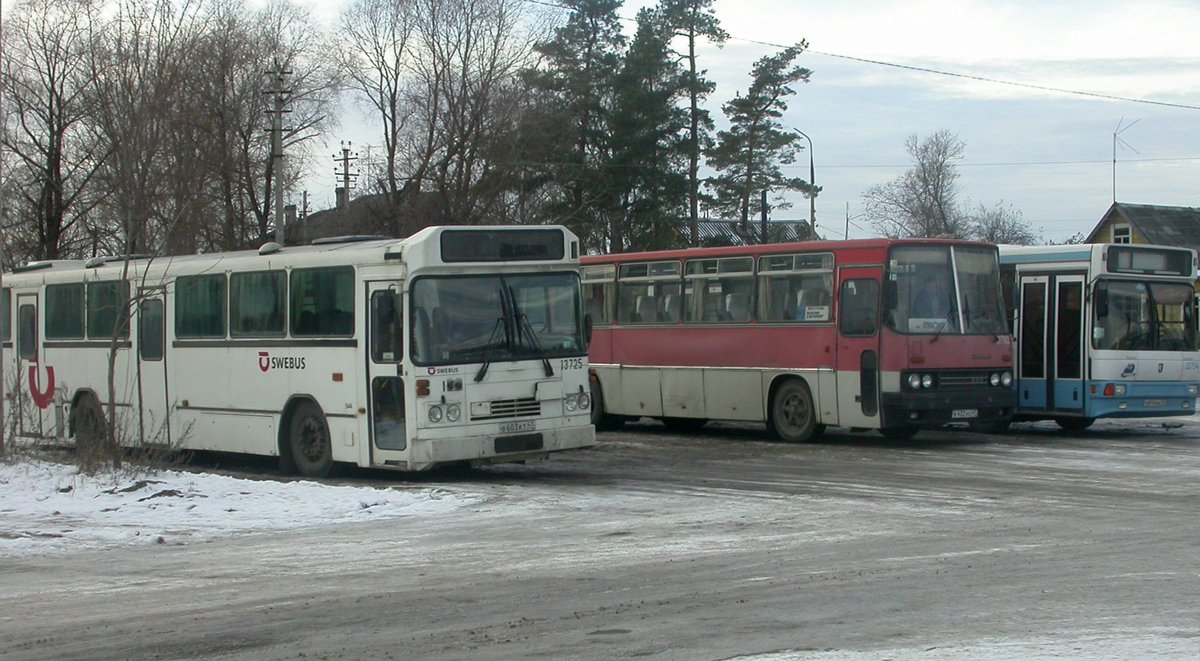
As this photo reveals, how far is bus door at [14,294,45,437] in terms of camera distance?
21781mm

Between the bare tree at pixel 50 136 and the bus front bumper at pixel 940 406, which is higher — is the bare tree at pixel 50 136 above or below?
above

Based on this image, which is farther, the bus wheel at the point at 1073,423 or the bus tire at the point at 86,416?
the bus wheel at the point at 1073,423

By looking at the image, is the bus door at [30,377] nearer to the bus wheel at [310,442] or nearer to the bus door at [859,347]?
the bus wheel at [310,442]

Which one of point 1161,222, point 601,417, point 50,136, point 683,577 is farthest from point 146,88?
point 1161,222

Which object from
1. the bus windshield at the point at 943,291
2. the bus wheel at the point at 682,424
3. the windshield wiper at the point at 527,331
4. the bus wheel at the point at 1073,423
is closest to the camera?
the windshield wiper at the point at 527,331

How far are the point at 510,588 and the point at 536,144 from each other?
146 feet

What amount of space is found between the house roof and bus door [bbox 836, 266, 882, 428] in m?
53.7

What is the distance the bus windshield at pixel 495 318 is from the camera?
15.8 metres

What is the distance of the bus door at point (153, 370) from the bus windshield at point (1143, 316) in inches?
522

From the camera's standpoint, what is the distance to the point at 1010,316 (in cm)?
2181

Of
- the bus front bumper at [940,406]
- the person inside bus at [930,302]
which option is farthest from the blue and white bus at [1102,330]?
the person inside bus at [930,302]

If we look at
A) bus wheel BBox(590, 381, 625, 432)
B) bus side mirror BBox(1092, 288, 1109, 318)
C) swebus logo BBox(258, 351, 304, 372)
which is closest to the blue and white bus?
bus side mirror BBox(1092, 288, 1109, 318)

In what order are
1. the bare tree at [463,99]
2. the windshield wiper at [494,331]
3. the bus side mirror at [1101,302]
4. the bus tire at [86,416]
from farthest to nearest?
1. the bare tree at [463,99]
2. the bus side mirror at [1101,302]
3. the bus tire at [86,416]
4. the windshield wiper at [494,331]

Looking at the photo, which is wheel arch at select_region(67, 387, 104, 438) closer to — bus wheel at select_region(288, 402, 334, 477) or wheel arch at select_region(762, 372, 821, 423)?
bus wheel at select_region(288, 402, 334, 477)
